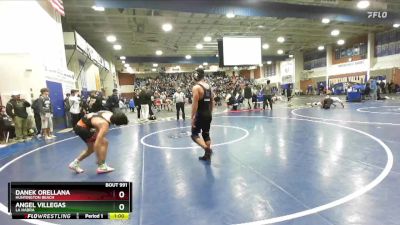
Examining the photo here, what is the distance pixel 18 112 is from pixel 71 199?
377 inches

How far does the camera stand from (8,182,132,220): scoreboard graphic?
2.05m

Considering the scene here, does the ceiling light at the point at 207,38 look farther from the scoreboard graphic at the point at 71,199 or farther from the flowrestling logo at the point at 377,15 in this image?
the scoreboard graphic at the point at 71,199

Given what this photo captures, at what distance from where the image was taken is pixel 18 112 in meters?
9.88

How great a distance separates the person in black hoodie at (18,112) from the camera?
9844 mm

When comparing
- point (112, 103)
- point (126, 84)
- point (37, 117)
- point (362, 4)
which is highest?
point (362, 4)

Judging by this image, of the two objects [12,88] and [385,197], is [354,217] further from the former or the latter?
[12,88]

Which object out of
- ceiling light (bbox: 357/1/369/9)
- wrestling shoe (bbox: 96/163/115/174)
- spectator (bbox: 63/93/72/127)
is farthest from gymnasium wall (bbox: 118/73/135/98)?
wrestling shoe (bbox: 96/163/115/174)

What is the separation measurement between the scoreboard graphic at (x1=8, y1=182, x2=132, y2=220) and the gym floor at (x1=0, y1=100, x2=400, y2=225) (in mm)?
1128

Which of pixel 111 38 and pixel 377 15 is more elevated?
pixel 111 38

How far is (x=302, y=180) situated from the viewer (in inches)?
165

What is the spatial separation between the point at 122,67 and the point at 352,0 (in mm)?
35775

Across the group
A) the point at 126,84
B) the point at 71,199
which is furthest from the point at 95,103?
the point at 126,84

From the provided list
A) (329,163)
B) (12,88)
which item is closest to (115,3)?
(12,88)

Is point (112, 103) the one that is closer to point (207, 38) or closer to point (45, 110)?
point (45, 110)
